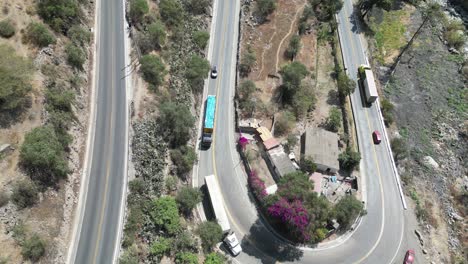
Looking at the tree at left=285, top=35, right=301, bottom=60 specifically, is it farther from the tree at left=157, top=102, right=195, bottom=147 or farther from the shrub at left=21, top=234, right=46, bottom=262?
the shrub at left=21, top=234, right=46, bottom=262

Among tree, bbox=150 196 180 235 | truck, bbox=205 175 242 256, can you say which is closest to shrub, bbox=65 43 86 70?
tree, bbox=150 196 180 235

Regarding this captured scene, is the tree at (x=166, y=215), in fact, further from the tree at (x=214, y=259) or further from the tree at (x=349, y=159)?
the tree at (x=349, y=159)

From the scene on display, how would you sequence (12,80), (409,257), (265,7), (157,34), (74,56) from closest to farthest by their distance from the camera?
1. (12,80)
2. (409,257)
3. (74,56)
4. (157,34)
5. (265,7)

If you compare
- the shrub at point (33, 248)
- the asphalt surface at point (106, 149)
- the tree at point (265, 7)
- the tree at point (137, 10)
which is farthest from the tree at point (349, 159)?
the shrub at point (33, 248)

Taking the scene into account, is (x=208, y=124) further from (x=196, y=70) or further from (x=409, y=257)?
(x=409, y=257)

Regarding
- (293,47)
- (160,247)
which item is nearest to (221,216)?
(160,247)

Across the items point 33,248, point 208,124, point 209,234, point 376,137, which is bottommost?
point 209,234
